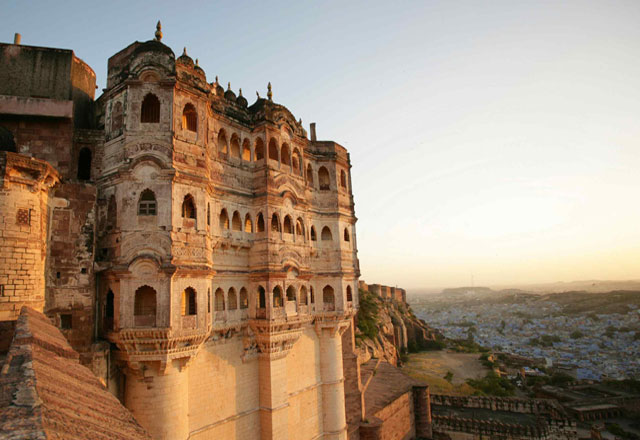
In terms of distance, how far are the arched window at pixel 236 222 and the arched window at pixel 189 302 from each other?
171 inches

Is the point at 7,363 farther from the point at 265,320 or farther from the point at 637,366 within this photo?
the point at 637,366

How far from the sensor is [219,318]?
16.2 m

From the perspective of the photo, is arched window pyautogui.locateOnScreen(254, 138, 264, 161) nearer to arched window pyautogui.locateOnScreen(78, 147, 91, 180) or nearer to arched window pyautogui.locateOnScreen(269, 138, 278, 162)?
arched window pyautogui.locateOnScreen(269, 138, 278, 162)

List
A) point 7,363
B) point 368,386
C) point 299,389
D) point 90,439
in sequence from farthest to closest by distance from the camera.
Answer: point 368,386 → point 299,389 → point 7,363 → point 90,439

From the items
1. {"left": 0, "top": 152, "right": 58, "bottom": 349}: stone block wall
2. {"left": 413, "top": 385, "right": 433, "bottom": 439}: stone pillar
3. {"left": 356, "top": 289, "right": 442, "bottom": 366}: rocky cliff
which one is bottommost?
{"left": 413, "top": 385, "right": 433, "bottom": 439}: stone pillar

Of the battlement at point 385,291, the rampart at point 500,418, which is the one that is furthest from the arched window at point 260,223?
the battlement at point 385,291

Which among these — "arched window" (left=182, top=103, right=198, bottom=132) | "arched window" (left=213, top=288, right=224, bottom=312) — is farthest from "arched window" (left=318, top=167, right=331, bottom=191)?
"arched window" (left=213, top=288, right=224, bottom=312)

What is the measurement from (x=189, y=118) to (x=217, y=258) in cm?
585

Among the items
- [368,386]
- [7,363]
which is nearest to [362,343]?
[368,386]

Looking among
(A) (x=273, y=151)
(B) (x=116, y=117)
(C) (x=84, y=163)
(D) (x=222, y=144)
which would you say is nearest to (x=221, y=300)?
(D) (x=222, y=144)

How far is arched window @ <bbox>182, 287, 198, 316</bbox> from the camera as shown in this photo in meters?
14.0

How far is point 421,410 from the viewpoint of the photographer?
99.5 ft

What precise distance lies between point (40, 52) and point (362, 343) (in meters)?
33.5

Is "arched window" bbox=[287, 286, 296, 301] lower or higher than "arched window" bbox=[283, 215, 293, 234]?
lower
